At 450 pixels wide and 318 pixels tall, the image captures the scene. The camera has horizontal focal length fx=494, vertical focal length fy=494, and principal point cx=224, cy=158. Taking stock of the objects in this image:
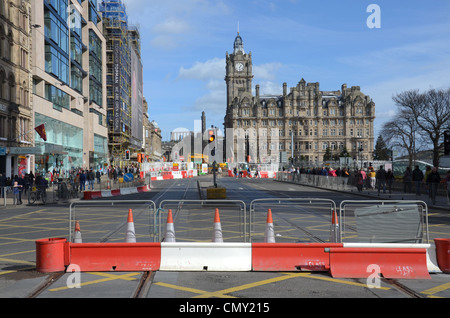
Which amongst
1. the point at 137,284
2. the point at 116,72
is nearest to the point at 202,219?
the point at 137,284

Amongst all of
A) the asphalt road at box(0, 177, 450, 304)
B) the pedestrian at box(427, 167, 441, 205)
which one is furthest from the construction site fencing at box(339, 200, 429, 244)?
the pedestrian at box(427, 167, 441, 205)

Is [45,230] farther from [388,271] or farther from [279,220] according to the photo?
[388,271]

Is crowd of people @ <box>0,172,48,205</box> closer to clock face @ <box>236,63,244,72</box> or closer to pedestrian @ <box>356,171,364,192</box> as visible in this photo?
pedestrian @ <box>356,171,364,192</box>

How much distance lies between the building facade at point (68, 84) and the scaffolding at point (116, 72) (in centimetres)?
619

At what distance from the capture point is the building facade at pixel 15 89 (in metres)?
36.6

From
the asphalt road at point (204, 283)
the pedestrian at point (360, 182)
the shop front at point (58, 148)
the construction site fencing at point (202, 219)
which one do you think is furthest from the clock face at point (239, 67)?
the asphalt road at point (204, 283)

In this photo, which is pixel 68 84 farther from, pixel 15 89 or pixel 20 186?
pixel 20 186

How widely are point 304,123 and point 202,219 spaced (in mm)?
134297

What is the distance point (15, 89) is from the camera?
38.7 meters

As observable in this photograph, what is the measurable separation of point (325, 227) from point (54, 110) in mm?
41943

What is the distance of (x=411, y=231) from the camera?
9.28 m

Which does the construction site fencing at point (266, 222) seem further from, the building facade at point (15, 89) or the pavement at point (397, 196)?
the building facade at point (15, 89)
